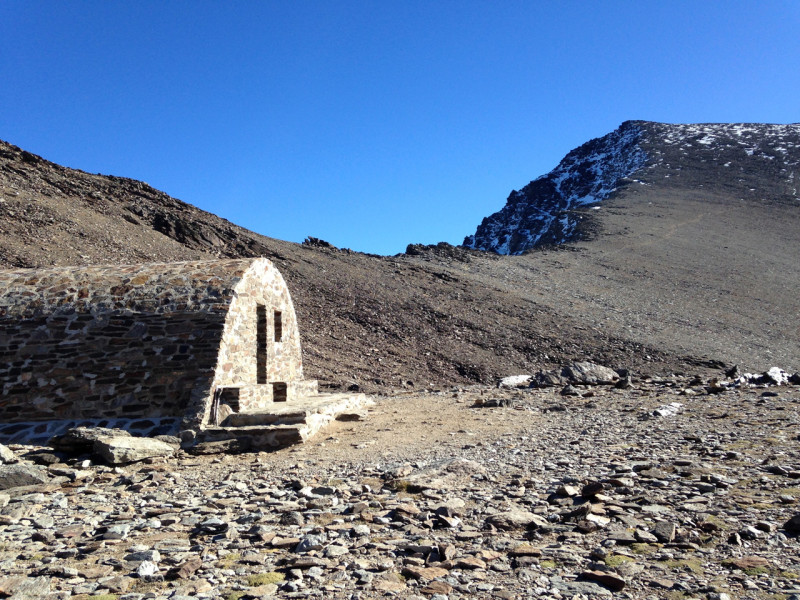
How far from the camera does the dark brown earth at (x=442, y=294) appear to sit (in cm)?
2466

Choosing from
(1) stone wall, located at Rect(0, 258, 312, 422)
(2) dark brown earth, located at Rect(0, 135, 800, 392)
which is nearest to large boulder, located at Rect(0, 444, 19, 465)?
(1) stone wall, located at Rect(0, 258, 312, 422)

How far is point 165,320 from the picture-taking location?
483 inches

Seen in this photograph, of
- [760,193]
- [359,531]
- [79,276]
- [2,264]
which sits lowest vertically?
[359,531]

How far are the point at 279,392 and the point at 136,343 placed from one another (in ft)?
11.0

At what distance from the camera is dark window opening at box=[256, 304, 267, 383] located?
1355cm

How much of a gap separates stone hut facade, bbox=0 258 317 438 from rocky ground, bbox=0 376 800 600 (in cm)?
147

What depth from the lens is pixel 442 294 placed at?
32719mm

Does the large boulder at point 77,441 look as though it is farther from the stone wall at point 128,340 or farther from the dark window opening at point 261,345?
the dark window opening at point 261,345

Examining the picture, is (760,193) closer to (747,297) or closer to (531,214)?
(531,214)

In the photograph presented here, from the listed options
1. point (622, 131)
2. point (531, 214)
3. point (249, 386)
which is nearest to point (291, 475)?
point (249, 386)

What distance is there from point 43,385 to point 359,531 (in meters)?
8.86

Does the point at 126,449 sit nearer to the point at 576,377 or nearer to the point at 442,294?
the point at 576,377

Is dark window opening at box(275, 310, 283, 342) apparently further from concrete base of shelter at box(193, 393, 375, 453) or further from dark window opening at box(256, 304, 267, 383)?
concrete base of shelter at box(193, 393, 375, 453)

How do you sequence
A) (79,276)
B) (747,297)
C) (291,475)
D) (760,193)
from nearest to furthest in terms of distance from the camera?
(291,475)
(79,276)
(747,297)
(760,193)
